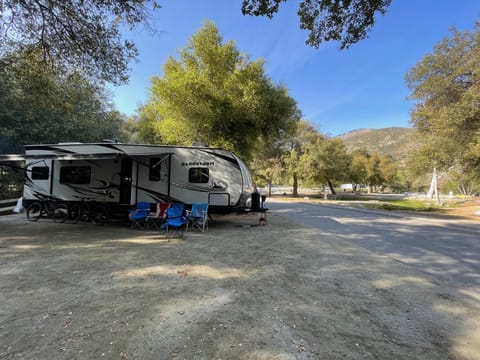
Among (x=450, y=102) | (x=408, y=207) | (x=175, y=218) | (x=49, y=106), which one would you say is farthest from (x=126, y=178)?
(x=408, y=207)

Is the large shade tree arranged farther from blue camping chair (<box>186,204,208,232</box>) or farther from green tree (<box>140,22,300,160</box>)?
blue camping chair (<box>186,204,208,232</box>)

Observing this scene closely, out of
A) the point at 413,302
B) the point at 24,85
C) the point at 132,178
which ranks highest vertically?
the point at 24,85

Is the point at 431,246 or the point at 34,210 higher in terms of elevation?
the point at 34,210

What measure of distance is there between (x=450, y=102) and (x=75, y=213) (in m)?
19.4

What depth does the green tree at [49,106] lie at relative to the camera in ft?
27.2

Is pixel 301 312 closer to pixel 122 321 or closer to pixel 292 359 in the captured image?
pixel 292 359

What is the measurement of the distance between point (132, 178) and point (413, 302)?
9035 millimetres

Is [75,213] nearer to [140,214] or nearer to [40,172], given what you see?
[40,172]

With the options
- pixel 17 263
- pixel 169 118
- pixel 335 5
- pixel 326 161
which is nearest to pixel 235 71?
pixel 169 118

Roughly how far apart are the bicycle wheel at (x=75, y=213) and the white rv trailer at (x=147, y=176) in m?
0.29

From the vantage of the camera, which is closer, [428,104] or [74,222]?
[74,222]

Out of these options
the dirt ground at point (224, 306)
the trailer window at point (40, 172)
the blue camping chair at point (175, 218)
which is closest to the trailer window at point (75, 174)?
the trailer window at point (40, 172)

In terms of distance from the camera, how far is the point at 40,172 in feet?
32.9

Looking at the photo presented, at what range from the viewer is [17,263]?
4.88m
